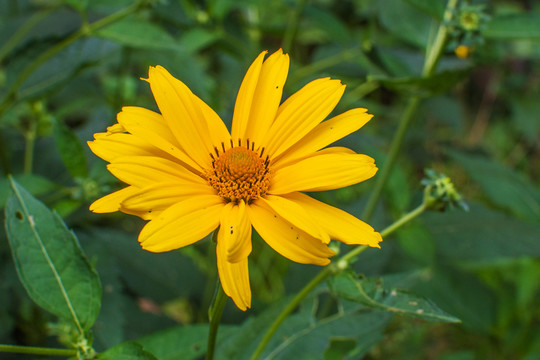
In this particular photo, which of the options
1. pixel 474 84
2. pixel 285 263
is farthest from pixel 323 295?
pixel 474 84

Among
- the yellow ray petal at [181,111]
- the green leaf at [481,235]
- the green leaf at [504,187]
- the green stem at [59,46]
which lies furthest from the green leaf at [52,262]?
the green leaf at [504,187]

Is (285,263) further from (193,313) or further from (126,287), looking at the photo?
(126,287)

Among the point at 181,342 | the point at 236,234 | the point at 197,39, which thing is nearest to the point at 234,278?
the point at 236,234

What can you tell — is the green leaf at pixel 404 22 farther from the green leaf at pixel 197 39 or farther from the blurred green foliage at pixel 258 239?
the green leaf at pixel 197 39

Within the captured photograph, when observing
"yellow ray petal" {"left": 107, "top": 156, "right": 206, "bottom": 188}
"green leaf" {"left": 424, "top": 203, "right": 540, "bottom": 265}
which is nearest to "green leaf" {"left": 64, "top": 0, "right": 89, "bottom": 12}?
"yellow ray petal" {"left": 107, "top": 156, "right": 206, "bottom": 188}

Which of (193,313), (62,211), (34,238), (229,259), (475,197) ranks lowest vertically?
(193,313)

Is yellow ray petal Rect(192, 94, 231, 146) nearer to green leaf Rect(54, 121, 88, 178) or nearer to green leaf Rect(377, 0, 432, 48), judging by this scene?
green leaf Rect(54, 121, 88, 178)
